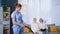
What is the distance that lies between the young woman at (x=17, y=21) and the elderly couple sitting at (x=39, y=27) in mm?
191

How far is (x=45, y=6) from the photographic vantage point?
15.4 ft

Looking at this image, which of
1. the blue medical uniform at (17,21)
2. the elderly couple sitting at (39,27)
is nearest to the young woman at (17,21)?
the blue medical uniform at (17,21)

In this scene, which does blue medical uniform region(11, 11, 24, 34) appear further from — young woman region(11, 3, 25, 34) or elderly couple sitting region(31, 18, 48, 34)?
elderly couple sitting region(31, 18, 48, 34)

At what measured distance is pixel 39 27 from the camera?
471 centimetres

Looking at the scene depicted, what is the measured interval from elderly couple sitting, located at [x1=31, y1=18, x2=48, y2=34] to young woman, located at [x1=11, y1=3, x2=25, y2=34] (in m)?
0.19

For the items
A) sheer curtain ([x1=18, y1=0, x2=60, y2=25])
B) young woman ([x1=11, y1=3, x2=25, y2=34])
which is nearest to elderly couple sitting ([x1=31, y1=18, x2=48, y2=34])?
sheer curtain ([x1=18, y1=0, x2=60, y2=25])

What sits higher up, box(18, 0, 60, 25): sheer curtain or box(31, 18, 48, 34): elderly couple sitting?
box(18, 0, 60, 25): sheer curtain

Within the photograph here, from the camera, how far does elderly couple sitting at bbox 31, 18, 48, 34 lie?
471 cm

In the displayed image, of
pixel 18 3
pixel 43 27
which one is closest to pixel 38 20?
pixel 43 27

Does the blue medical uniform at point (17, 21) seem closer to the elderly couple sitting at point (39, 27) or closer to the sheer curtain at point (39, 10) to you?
the sheer curtain at point (39, 10)

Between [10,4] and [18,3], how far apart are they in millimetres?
139

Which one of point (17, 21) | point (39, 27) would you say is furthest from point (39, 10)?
point (17, 21)

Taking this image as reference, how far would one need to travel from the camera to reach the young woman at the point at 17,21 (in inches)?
186

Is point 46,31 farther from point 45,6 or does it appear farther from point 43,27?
point 45,6
